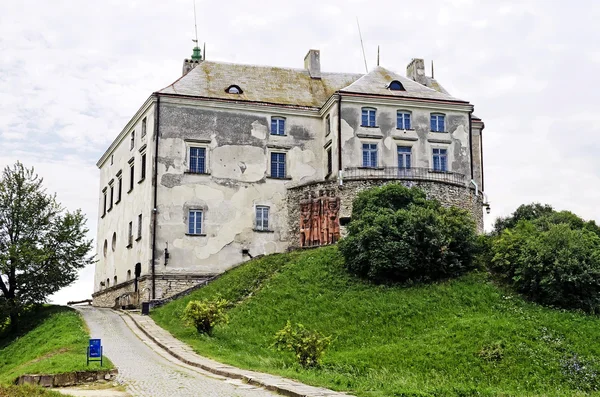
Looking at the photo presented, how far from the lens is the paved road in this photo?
18.9 metres

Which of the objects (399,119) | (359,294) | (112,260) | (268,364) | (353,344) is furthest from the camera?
(112,260)

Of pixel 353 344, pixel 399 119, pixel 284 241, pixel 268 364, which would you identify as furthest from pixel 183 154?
pixel 268 364

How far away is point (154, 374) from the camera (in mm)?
22219

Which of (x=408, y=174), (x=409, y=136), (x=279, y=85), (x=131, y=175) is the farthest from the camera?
(x=279, y=85)

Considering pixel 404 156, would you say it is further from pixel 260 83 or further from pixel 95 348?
pixel 95 348

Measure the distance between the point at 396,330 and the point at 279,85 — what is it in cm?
2348

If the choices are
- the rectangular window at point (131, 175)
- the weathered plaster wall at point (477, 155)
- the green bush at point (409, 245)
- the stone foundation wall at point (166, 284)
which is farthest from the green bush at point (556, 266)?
the rectangular window at point (131, 175)

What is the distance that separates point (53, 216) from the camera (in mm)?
40906

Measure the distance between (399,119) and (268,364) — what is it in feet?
86.3

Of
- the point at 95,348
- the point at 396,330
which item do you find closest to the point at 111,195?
the point at 396,330

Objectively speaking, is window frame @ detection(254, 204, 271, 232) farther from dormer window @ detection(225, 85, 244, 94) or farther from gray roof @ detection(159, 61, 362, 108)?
dormer window @ detection(225, 85, 244, 94)

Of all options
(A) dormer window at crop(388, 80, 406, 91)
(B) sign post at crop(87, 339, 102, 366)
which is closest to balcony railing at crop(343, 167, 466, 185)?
(A) dormer window at crop(388, 80, 406, 91)

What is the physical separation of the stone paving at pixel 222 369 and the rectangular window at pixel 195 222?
1062 centimetres

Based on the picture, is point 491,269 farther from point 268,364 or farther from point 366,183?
point 268,364
